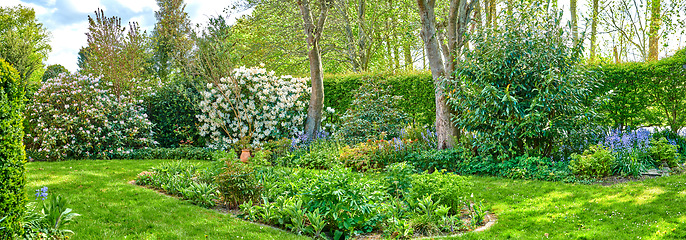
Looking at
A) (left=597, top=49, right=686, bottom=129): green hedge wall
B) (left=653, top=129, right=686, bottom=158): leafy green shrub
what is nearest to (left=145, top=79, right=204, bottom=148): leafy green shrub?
(left=597, top=49, right=686, bottom=129): green hedge wall

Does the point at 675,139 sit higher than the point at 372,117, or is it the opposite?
the point at 372,117

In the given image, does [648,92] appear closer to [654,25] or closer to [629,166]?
[629,166]

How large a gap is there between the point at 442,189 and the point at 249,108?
6285mm

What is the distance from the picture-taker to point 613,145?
754 centimetres

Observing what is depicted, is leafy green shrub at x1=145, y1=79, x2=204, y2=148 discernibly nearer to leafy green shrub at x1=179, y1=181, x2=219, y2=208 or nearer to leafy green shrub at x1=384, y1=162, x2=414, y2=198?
leafy green shrub at x1=179, y1=181, x2=219, y2=208

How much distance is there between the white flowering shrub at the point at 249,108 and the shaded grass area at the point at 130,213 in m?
2.87

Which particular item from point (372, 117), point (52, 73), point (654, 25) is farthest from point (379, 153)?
point (52, 73)

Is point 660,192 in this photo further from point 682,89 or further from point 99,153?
point 99,153

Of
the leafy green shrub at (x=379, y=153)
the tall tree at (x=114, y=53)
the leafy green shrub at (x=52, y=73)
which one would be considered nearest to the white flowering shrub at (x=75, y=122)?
the tall tree at (x=114, y=53)

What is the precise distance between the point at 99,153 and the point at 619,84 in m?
11.8

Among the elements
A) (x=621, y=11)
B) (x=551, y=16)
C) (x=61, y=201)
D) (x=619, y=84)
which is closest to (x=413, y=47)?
(x=621, y=11)

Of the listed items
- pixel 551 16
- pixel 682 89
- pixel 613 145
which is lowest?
pixel 613 145

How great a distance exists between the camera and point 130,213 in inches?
199

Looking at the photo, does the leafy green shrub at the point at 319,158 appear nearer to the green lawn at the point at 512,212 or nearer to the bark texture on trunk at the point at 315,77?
the bark texture on trunk at the point at 315,77
